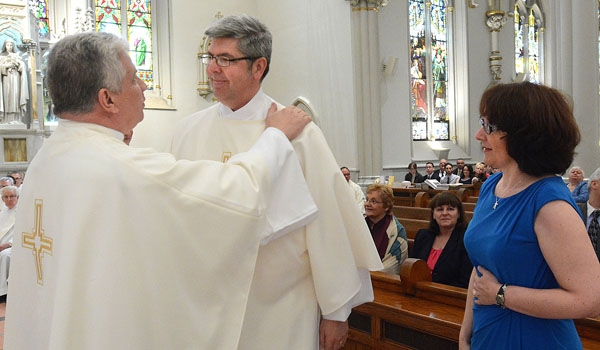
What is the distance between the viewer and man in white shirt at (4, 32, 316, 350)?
163 centimetres

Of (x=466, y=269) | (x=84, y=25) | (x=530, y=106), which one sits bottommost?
(x=466, y=269)

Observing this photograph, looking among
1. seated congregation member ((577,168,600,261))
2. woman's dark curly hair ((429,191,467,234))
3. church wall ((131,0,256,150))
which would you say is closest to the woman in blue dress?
woman's dark curly hair ((429,191,467,234))

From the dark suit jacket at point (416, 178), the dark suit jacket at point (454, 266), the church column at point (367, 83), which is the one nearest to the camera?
the dark suit jacket at point (454, 266)

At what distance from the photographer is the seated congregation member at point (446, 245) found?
3.88 meters

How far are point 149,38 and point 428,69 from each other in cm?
705

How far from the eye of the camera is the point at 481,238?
1924mm

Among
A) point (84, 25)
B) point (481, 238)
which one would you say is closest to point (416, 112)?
point (84, 25)

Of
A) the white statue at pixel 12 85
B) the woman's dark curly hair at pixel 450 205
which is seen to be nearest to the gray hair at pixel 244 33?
the woman's dark curly hair at pixel 450 205

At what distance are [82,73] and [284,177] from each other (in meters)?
0.67

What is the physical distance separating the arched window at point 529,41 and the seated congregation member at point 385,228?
13473 mm

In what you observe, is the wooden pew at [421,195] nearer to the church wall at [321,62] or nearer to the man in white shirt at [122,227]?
the church wall at [321,62]

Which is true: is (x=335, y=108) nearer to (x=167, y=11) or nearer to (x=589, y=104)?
(x=167, y=11)

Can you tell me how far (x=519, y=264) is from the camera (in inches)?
70.6

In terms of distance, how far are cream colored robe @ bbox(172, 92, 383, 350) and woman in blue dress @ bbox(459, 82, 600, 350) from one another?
1.39 feet
